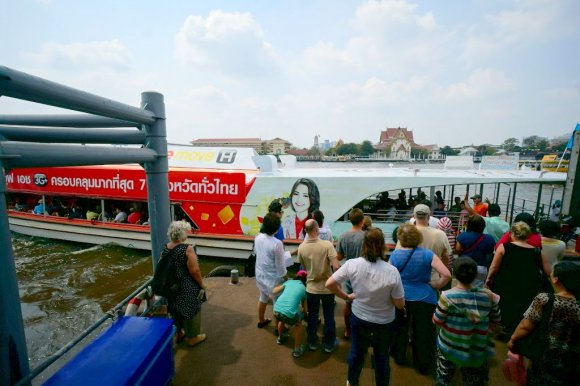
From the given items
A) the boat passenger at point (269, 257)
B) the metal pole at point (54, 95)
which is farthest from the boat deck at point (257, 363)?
the metal pole at point (54, 95)

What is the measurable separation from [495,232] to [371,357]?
292 cm

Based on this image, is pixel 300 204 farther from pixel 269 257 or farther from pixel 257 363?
pixel 257 363

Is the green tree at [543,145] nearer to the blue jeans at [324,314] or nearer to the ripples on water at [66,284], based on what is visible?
the ripples on water at [66,284]

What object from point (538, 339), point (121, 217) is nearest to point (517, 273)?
point (538, 339)

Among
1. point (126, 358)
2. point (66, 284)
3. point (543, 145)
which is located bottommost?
point (66, 284)

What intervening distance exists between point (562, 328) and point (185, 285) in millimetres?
3544

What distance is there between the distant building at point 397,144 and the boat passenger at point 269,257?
108969 mm

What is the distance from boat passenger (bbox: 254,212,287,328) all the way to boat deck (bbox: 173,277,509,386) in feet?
2.13

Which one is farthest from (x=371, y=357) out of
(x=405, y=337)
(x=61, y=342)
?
(x=61, y=342)

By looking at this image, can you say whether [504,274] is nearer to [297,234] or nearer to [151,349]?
[151,349]

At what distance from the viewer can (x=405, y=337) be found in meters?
3.60

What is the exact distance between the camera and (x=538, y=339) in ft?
7.78

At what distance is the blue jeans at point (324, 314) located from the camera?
12.1 ft

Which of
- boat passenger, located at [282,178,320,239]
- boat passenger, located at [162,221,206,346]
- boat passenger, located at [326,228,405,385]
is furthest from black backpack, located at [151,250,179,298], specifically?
boat passenger, located at [282,178,320,239]
